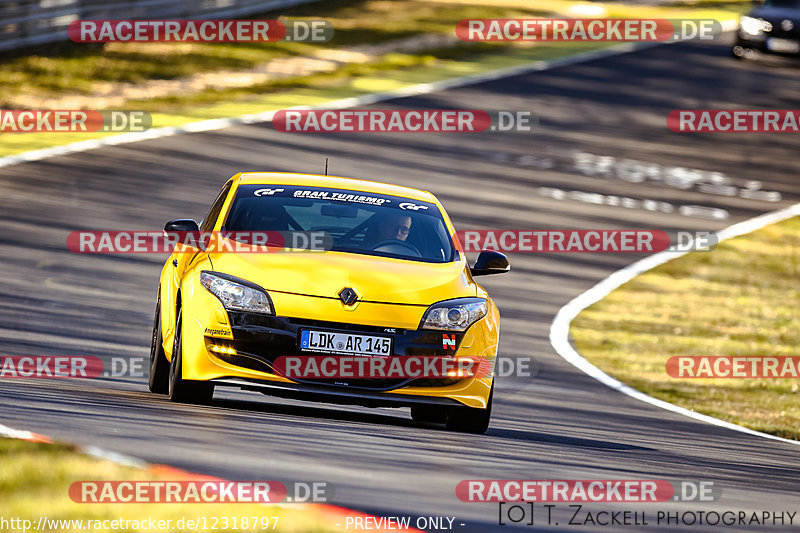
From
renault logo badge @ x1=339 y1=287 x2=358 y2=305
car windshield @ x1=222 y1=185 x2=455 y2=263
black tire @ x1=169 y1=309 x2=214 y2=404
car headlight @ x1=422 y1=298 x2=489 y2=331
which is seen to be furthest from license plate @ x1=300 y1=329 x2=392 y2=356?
car windshield @ x1=222 y1=185 x2=455 y2=263

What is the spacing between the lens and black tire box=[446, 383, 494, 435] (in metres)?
10.2

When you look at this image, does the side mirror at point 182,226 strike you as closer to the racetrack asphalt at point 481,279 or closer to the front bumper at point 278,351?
the front bumper at point 278,351

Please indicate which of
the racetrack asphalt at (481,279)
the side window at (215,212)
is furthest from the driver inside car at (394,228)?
the racetrack asphalt at (481,279)

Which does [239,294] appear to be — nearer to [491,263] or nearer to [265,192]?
[265,192]

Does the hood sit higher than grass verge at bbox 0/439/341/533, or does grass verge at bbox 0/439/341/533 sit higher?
grass verge at bbox 0/439/341/533

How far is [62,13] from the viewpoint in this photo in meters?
31.5

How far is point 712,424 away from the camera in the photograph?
13141mm

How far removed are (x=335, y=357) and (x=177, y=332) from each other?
114 cm

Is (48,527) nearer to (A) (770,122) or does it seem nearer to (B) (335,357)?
(B) (335,357)

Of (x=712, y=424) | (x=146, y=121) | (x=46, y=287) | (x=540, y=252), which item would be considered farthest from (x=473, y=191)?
(x=712, y=424)

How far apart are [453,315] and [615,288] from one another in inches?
446

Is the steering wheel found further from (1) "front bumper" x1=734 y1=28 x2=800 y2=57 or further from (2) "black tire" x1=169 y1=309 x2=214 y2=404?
(1) "front bumper" x1=734 y1=28 x2=800 y2=57

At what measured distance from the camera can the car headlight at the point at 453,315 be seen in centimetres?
980

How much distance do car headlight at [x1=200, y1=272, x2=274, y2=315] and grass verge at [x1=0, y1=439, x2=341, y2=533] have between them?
2.45 m
